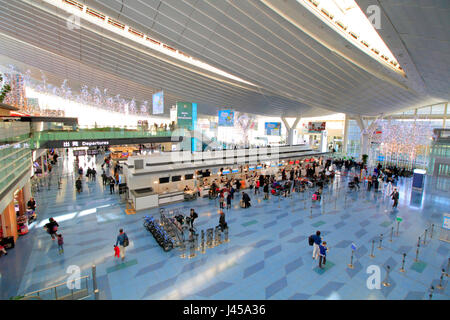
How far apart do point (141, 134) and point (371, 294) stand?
2193 cm

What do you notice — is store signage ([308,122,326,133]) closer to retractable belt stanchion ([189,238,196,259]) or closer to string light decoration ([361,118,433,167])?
string light decoration ([361,118,433,167])

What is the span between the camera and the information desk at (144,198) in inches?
519

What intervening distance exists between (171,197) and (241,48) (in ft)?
34.3

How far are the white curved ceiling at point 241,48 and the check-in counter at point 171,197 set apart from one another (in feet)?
30.3

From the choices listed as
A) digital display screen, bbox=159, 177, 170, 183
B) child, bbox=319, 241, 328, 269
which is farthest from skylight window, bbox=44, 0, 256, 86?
child, bbox=319, 241, 328, 269

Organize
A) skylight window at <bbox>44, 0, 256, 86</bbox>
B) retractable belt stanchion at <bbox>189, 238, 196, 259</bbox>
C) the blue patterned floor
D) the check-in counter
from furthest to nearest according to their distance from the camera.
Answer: skylight window at <bbox>44, 0, 256, 86</bbox>
the check-in counter
retractable belt stanchion at <bbox>189, 238, 196, 259</bbox>
the blue patterned floor

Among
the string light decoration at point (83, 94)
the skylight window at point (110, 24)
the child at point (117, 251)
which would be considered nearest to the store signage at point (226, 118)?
the skylight window at point (110, 24)

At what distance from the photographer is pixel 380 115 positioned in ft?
118

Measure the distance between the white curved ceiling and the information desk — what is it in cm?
925

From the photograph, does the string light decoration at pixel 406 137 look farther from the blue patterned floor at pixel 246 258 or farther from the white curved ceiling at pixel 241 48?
the blue patterned floor at pixel 246 258

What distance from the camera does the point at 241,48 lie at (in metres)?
14.2

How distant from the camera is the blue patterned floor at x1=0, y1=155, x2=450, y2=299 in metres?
6.79

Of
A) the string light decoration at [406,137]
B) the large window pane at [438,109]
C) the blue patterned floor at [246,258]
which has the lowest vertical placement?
the blue patterned floor at [246,258]
